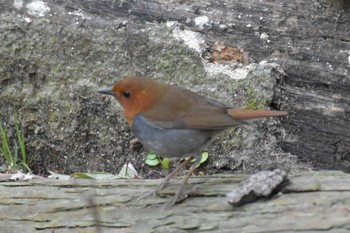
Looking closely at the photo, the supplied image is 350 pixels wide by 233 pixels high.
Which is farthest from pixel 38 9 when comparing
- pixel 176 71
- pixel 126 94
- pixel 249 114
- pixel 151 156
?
pixel 249 114

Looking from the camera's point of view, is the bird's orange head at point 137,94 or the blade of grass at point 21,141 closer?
the bird's orange head at point 137,94

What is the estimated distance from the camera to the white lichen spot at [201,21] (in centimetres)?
486

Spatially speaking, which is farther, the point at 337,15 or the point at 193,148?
the point at 337,15

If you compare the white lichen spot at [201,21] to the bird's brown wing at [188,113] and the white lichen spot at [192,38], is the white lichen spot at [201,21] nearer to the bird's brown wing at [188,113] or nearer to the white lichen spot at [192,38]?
the white lichen spot at [192,38]

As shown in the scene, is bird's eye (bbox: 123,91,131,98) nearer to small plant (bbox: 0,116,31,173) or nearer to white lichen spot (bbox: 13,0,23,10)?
small plant (bbox: 0,116,31,173)

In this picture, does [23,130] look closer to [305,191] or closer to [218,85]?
[218,85]

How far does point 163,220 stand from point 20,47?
188cm

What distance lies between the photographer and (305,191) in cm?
349

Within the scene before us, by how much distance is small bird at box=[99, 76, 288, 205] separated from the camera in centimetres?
384

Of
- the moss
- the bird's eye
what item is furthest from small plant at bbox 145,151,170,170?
the bird's eye

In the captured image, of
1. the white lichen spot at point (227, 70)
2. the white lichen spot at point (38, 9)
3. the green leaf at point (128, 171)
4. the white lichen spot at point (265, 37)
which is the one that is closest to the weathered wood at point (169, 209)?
the green leaf at point (128, 171)

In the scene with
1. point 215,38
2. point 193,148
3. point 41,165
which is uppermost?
point 215,38

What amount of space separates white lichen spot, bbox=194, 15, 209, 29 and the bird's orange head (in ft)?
3.32

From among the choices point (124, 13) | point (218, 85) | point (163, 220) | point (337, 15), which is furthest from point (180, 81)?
point (163, 220)
